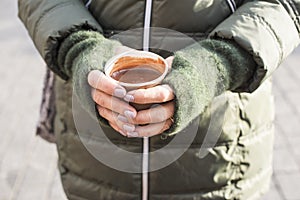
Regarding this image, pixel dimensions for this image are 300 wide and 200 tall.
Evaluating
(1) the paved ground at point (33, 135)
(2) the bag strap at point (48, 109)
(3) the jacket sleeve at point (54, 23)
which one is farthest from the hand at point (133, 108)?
(1) the paved ground at point (33, 135)

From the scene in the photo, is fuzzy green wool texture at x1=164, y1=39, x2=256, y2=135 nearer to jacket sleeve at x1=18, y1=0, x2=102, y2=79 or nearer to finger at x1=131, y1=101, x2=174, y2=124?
finger at x1=131, y1=101, x2=174, y2=124

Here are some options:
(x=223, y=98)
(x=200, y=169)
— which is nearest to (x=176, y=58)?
(x=223, y=98)

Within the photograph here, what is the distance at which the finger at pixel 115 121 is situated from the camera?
4.33 ft

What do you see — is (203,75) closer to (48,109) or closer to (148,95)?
(148,95)

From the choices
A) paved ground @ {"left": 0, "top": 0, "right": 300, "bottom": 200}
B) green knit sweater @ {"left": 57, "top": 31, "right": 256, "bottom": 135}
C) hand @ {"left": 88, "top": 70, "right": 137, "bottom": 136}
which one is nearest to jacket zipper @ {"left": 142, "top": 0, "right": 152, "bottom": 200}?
green knit sweater @ {"left": 57, "top": 31, "right": 256, "bottom": 135}

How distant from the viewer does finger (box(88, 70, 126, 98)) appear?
4.24 ft

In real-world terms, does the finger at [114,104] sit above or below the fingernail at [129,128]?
above

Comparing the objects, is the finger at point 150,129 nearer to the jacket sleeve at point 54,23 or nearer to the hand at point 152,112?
the hand at point 152,112

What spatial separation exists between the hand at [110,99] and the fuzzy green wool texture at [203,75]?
4.0 inches

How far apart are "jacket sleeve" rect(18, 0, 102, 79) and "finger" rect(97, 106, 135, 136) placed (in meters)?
0.28

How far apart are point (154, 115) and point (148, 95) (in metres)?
0.05

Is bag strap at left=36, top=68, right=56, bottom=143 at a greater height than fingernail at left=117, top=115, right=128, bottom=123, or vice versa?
fingernail at left=117, top=115, right=128, bottom=123

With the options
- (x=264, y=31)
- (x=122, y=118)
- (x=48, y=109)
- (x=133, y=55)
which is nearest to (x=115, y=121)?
(x=122, y=118)

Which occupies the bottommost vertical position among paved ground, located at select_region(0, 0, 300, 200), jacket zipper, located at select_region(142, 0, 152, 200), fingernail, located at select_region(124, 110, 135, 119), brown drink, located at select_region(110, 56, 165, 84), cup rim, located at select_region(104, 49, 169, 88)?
paved ground, located at select_region(0, 0, 300, 200)
